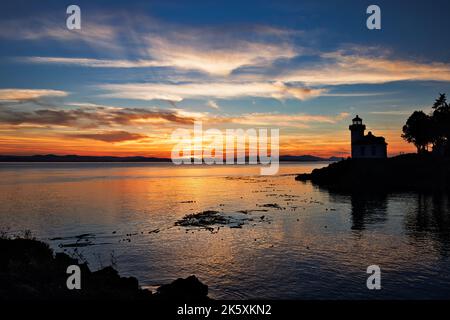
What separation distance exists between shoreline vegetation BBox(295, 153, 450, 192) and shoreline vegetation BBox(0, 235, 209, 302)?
77.9 meters

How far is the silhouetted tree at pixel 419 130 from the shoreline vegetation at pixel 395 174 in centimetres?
789

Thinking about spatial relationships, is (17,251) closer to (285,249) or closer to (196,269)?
(196,269)

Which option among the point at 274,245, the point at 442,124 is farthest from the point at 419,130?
the point at 274,245

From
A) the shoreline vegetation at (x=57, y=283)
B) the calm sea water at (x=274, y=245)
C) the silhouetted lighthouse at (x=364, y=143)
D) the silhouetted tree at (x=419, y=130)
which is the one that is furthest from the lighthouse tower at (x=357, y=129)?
the shoreline vegetation at (x=57, y=283)

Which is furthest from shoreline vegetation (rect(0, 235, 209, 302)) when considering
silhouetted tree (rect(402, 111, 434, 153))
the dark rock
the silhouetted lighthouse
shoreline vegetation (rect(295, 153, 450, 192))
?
silhouetted tree (rect(402, 111, 434, 153))

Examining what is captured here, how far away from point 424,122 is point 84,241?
106 metres

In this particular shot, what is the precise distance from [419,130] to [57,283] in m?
115

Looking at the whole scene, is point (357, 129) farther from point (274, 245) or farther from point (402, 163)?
point (274, 245)

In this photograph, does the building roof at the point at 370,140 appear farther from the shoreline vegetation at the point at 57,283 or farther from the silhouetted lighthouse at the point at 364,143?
the shoreline vegetation at the point at 57,283

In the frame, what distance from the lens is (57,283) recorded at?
17828 millimetres

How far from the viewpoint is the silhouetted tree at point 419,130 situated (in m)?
105

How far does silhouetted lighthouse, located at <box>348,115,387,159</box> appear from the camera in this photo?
337 feet

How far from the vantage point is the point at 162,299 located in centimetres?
1830
